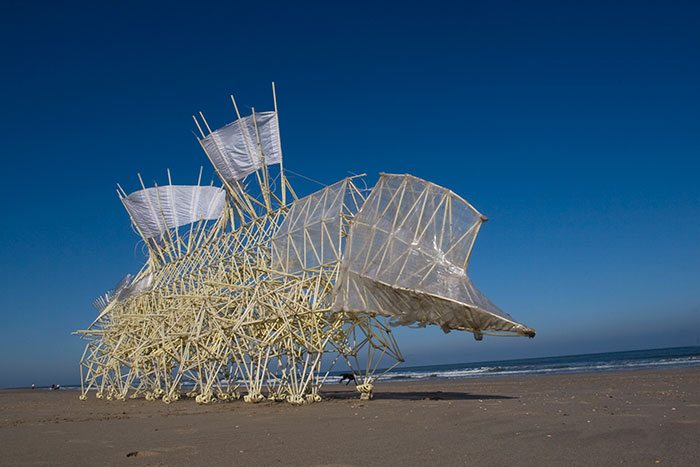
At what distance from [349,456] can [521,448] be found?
7.47 feet

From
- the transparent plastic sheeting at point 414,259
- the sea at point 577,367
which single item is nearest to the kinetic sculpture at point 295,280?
the transparent plastic sheeting at point 414,259

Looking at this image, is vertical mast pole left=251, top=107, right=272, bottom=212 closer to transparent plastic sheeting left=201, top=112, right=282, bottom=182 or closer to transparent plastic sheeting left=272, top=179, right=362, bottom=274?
transparent plastic sheeting left=201, top=112, right=282, bottom=182

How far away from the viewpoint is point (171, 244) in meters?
26.0

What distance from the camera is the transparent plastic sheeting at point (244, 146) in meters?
21.1

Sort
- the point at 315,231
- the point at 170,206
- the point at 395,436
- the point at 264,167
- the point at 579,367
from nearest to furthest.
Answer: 1. the point at 395,436
2. the point at 315,231
3. the point at 264,167
4. the point at 170,206
5. the point at 579,367

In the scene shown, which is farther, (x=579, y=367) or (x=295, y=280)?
(x=579, y=367)

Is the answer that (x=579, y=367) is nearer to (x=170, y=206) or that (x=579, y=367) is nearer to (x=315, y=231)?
(x=170, y=206)

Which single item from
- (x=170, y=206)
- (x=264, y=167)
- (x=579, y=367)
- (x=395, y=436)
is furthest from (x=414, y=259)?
(x=579, y=367)

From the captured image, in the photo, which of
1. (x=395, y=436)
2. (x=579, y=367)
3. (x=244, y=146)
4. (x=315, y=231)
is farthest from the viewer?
(x=579, y=367)

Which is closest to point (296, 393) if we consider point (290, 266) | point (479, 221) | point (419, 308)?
point (290, 266)

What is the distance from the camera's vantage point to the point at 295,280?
18.0 metres

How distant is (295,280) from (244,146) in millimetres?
5787

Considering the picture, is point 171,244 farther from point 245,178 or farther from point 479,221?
point 479,221

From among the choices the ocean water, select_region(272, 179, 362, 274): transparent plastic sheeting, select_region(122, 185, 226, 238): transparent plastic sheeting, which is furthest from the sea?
select_region(272, 179, 362, 274): transparent plastic sheeting
